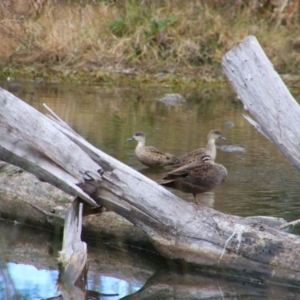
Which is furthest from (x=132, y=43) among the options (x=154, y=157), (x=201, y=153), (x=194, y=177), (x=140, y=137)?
(x=194, y=177)

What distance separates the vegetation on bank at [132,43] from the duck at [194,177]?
12.9m

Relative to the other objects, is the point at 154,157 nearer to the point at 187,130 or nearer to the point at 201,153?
the point at 201,153

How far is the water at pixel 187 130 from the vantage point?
389 inches

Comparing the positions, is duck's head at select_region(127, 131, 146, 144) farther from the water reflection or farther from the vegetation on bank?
the vegetation on bank

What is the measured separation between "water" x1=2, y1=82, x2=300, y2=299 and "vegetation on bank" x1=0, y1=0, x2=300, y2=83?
1108mm

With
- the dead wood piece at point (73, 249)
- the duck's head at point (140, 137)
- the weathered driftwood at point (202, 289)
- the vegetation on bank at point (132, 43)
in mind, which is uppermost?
the vegetation on bank at point (132, 43)

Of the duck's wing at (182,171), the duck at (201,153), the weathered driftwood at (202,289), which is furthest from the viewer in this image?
the duck at (201,153)

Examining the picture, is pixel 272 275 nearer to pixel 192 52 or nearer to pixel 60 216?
pixel 60 216

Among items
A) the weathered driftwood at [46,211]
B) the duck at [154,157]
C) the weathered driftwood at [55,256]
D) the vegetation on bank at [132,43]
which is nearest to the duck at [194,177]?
the weathered driftwood at [46,211]

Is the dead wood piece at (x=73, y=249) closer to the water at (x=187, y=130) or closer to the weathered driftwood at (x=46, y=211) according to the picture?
the water at (x=187, y=130)

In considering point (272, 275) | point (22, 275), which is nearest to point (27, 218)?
point (22, 275)

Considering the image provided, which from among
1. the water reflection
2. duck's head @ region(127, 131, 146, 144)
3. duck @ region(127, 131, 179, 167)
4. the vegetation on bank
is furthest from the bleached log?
the vegetation on bank

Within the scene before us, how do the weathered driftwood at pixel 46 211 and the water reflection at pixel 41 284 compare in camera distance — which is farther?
the weathered driftwood at pixel 46 211

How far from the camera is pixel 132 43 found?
2162 cm
